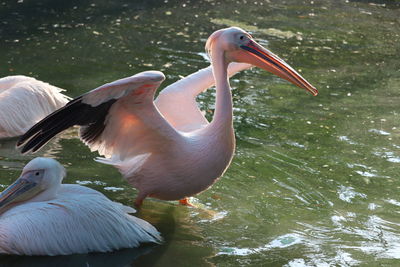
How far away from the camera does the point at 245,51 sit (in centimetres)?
419

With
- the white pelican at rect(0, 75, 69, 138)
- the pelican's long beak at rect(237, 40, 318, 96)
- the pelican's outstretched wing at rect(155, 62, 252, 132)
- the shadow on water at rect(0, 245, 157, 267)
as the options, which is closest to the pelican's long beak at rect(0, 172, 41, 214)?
the shadow on water at rect(0, 245, 157, 267)

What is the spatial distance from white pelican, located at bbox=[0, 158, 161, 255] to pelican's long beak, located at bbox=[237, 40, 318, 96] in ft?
3.81

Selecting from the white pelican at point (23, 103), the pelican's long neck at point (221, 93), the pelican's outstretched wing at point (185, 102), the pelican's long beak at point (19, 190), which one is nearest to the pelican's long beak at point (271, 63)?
the pelican's long neck at point (221, 93)

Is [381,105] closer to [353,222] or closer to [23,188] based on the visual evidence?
[353,222]

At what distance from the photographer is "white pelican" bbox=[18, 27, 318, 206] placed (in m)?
3.70

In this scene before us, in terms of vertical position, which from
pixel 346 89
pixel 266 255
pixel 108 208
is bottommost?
pixel 346 89

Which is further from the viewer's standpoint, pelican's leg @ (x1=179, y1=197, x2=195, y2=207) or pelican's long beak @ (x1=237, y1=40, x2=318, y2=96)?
pelican's leg @ (x1=179, y1=197, x2=195, y2=207)

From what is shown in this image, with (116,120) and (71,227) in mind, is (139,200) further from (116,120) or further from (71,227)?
(71,227)

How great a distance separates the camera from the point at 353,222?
4227 millimetres

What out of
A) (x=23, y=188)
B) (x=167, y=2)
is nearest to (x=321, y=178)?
(x=23, y=188)

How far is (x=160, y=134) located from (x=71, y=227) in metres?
0.72

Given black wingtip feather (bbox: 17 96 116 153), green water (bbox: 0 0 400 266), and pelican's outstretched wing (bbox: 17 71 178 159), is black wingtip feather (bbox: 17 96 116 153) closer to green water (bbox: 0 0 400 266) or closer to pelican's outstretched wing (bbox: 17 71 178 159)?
pelican's outstretched wing (bbox: 17 71 178 159)

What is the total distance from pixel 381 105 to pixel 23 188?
3.69 meters

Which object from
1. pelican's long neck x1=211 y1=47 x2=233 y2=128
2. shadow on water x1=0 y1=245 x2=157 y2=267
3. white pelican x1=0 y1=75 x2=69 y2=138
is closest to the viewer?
shadow on water x1=0 y1=245 x2=157 y2=267
